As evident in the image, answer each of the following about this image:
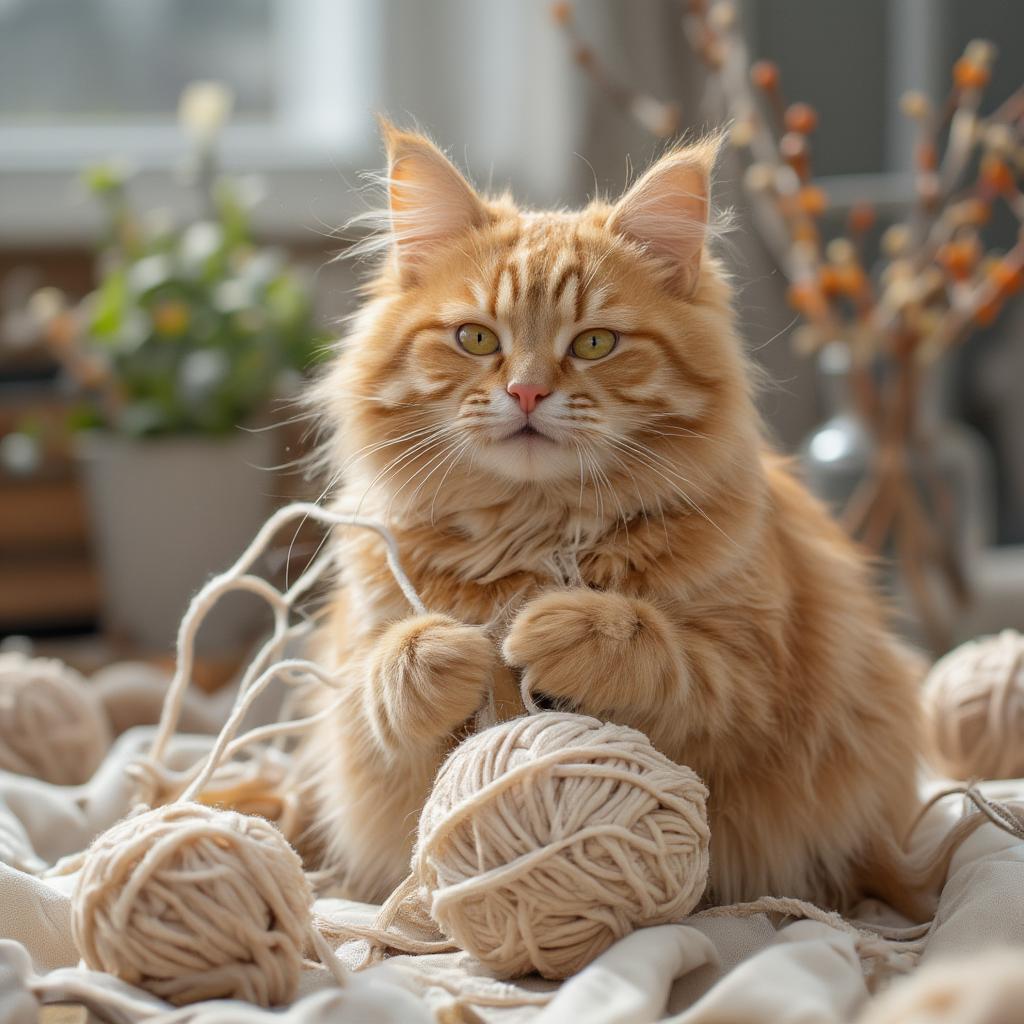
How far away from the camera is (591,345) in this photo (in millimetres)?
1106

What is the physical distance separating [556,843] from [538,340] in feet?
1.36

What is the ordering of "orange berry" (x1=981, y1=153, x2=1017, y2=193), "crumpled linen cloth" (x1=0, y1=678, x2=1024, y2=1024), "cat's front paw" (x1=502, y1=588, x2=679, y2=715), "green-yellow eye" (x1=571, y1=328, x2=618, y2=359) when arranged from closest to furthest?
"crumpled linen cloth" (x1=0, y1=678, x2=1024, y2=1024) < "cat's front paw" (x1=502, y1=588, x2=679, y2=715) < "green-yellow eye" (x1=571, y1=328, x2=618, y2=359) < "orange berry" (x1=981, y1=153, x2=1017, y2=193)

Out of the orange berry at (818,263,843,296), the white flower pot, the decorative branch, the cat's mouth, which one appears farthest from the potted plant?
the cat's mouth

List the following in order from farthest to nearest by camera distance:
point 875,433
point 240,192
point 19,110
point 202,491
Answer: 1. point 19,110
2. point 240,192
3. point 202,491
4. point 875,433

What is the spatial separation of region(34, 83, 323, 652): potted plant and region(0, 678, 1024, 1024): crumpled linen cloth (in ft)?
3.99

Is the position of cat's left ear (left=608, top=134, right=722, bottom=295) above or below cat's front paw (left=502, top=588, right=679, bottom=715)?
above

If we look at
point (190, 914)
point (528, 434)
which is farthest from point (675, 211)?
point (190, 914)

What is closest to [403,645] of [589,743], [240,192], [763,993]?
[589,743]

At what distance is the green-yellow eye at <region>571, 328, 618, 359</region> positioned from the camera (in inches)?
43.5

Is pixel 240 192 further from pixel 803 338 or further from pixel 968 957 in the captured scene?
pixel 968 957

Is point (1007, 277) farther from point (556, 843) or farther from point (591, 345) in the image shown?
point (556, 843)

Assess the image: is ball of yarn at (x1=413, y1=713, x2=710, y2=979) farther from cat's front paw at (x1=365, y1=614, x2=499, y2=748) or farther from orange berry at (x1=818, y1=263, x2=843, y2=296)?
orange berry at (x1=818, y1=263, x2=843, y2=296)

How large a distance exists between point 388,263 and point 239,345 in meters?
1.14

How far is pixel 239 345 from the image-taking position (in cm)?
240
